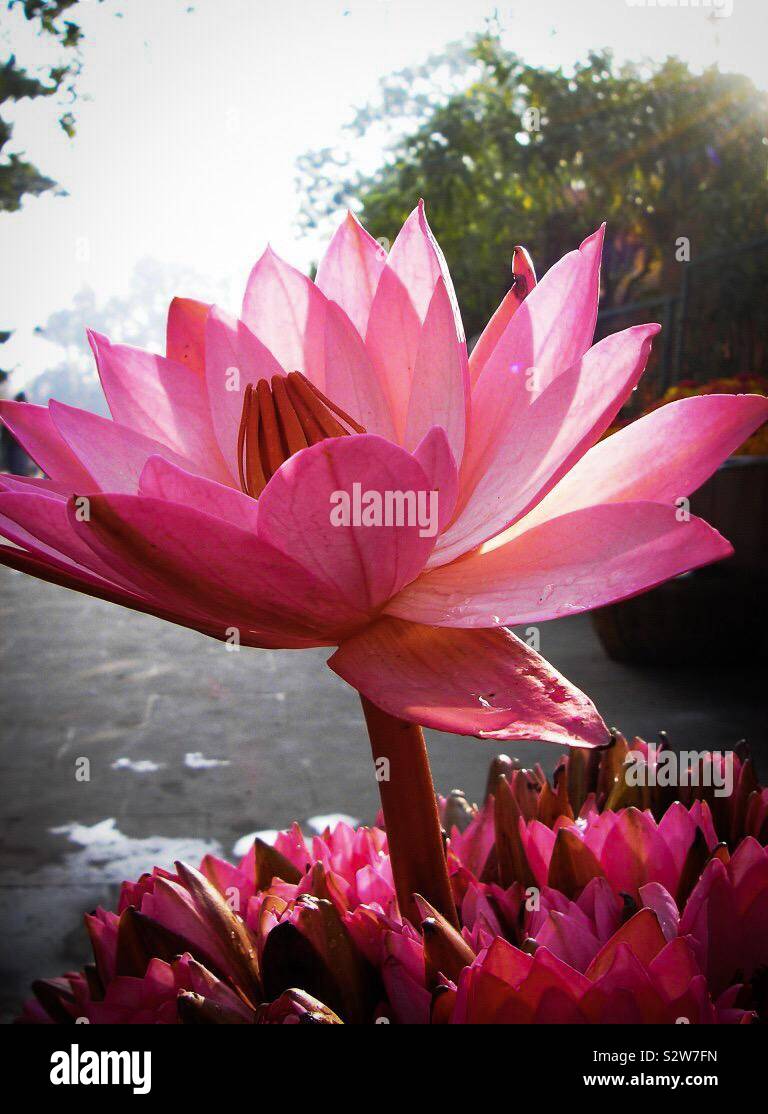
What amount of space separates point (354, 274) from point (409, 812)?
25 cm

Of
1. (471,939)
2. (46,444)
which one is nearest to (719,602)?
(471,939)

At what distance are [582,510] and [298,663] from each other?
5.16 metres

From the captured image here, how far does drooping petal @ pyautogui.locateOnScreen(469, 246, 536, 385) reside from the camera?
→ 1.45 feet

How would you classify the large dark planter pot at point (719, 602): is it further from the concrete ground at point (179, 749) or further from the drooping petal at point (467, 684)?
the drooping petal at point (467, 684)

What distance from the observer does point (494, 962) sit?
1.29ft

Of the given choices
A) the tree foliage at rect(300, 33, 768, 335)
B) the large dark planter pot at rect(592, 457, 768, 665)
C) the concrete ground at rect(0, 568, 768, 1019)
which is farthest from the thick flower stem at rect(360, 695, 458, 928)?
the tree foliage at rect(300, 33, 768, 335)

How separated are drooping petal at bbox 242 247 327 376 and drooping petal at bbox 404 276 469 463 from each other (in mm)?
60

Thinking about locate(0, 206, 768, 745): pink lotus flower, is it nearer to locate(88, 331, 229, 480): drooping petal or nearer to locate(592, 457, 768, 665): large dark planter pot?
locate(88, 331, 229, 480): drooping petal

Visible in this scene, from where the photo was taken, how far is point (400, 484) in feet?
1.09

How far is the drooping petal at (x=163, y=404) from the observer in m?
0.45

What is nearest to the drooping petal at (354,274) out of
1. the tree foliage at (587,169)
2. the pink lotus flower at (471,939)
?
the pink lotus flower at (471,939)

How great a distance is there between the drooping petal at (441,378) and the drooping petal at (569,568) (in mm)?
58

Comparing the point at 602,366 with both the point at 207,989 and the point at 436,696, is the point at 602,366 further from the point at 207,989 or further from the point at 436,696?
the point at 207,989

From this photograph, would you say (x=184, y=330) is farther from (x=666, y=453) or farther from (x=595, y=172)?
(x=595, y=172)
